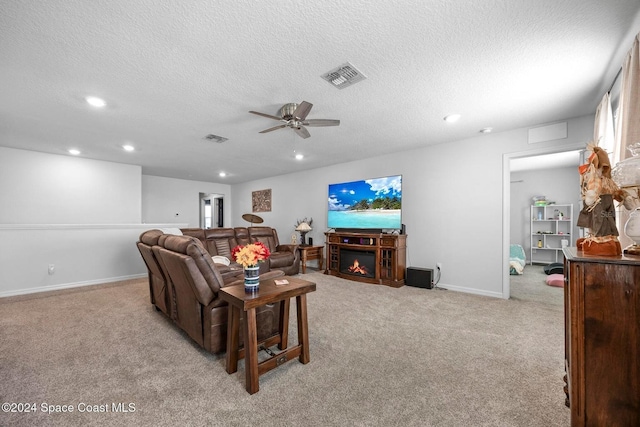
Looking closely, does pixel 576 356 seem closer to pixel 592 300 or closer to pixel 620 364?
pixel 620 364

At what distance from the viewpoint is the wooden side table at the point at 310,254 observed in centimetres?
551

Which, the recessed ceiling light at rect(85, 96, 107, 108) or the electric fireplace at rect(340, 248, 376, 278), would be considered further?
the electric fireplace at rect(340, 248, 376, 278)

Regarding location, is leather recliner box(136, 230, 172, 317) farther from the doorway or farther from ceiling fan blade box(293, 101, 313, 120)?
the doorway

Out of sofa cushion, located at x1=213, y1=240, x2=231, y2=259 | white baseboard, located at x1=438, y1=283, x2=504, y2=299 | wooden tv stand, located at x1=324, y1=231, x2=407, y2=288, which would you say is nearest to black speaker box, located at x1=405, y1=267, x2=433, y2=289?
wooden tv stand, located at x1=324, y1=231, x2=407, y2=288

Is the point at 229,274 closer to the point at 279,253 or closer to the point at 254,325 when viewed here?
the point at 254,325

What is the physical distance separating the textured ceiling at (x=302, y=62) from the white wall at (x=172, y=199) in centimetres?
359

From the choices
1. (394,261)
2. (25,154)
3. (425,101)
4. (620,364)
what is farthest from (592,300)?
(25,154)

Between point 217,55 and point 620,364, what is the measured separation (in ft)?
9.63

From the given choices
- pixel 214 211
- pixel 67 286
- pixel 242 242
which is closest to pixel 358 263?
pixel 242 242

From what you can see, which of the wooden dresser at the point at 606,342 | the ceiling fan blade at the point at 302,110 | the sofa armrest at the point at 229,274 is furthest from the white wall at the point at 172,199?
the wooden dresser at the point at 606,342

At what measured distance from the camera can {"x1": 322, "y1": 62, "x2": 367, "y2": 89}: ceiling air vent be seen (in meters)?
2.16

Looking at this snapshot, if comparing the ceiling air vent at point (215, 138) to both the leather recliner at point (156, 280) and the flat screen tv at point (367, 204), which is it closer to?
the leather recliner at point (156, 280)

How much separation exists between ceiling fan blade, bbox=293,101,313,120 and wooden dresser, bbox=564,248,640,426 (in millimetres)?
2208

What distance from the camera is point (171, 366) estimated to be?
1992 mm
